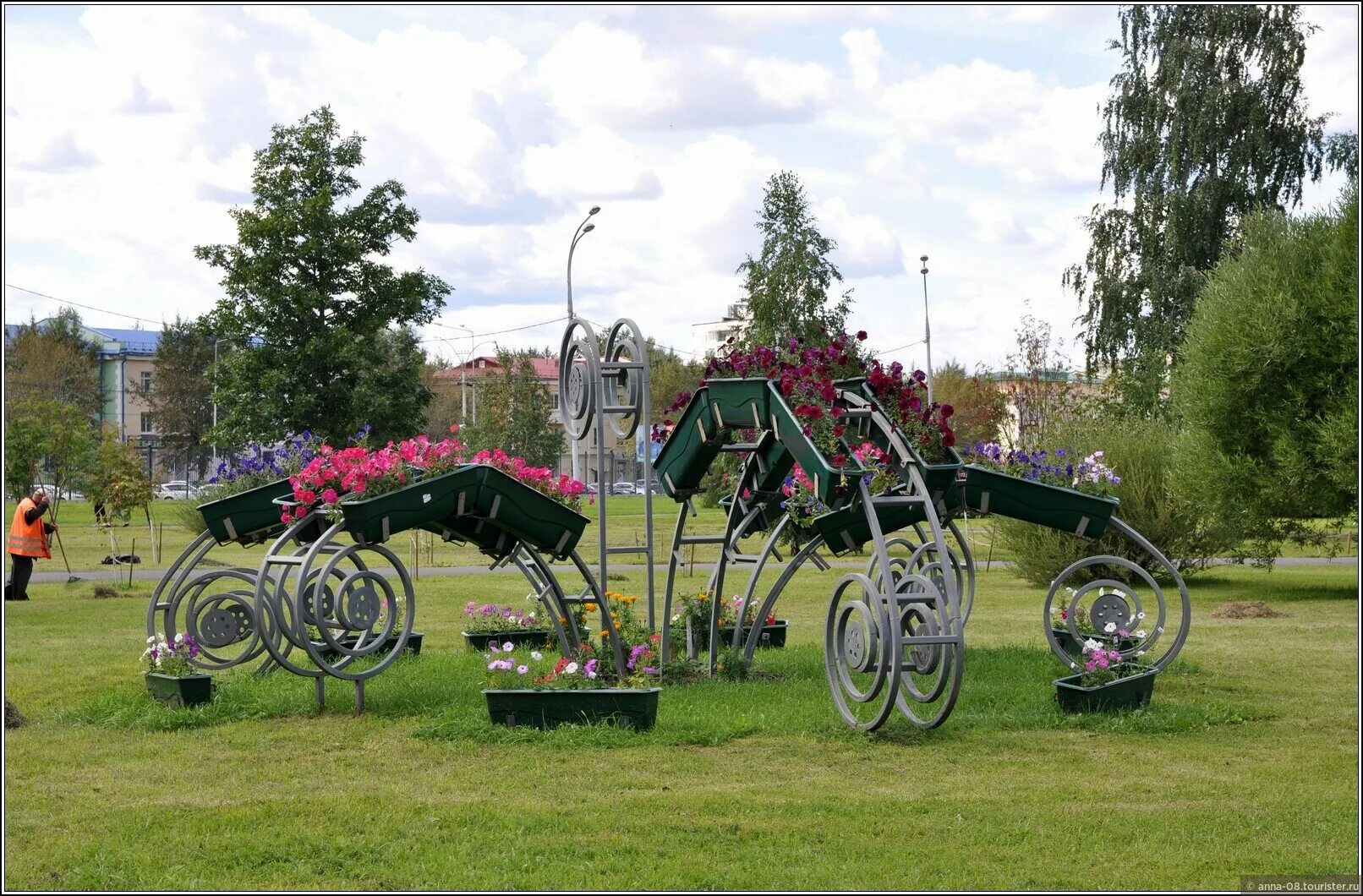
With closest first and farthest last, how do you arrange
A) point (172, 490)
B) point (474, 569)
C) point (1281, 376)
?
point (1281, 376) < point (474, 569) < point (172, 490)

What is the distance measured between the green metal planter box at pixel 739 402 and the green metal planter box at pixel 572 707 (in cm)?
243

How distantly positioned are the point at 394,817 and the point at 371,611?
14.4 feet

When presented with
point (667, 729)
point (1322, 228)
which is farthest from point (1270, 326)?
point (667, 729)

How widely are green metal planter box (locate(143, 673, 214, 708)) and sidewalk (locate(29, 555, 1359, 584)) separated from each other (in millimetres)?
14120

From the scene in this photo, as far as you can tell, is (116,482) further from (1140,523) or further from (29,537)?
(1140,523)

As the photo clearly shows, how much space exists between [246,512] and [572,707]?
3.52 metres

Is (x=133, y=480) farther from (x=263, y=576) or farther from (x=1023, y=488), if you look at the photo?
(x=1023, y=488)

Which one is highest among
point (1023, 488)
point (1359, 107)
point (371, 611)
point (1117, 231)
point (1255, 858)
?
point (1117, 231)

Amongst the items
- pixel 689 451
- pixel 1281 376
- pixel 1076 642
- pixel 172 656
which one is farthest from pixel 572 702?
pixel 1281 376

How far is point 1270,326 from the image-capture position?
19.8 metres

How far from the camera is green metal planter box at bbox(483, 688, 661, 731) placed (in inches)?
391

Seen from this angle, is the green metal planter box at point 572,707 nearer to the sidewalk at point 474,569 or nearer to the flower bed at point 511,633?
the flower bed at point 511,633

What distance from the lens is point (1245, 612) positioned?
19.2m

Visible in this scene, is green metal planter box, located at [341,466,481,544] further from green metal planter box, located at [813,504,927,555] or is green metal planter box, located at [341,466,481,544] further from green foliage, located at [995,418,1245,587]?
green foliage, located at [995,418,1245,587]
